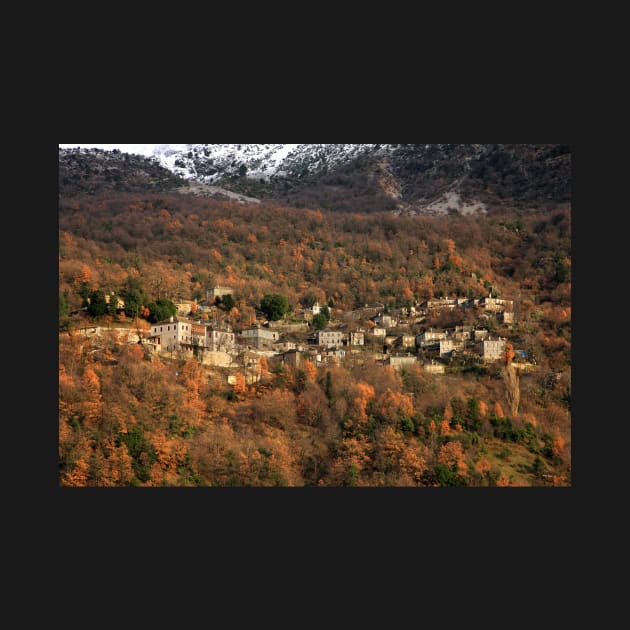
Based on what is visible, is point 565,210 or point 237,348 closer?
point 237,348

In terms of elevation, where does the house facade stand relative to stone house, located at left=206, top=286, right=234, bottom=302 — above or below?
below

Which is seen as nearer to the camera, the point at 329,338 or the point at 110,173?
the point at 329,338

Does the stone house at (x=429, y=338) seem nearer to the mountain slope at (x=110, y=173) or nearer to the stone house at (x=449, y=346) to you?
the stone house at (x=449, y=346)

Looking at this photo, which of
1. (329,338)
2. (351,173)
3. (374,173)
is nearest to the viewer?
(329,338)

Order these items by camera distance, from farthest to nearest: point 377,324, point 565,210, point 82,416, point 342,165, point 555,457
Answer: point 342,165
point 565,210
point 377,324
point 555,457
point 82,416

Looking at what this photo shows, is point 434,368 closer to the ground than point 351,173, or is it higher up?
closer to the ground

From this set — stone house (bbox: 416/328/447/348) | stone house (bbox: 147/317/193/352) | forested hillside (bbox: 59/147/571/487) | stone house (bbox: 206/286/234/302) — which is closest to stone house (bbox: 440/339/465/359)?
stone house (bbox: 416/328/447/348)

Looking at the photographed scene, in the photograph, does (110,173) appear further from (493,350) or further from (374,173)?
(493,350)

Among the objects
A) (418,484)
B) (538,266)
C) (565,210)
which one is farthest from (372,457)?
(565,210)

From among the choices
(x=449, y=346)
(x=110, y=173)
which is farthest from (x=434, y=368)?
(x=110, y=173)

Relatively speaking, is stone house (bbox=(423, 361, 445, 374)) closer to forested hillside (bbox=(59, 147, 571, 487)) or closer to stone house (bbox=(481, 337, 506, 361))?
forested hillside (bbox=(59, 147, 571, 487))

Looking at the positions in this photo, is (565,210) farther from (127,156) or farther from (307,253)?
(127,156)
